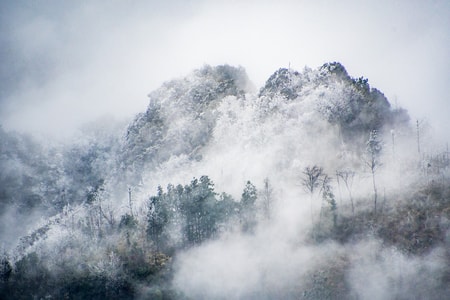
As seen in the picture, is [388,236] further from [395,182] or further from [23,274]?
[23,274]

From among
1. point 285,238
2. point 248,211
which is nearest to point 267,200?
point 248,211

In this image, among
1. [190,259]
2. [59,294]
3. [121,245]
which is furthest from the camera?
[121,245]

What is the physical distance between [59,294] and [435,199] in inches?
4079

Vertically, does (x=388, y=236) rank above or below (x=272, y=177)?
below

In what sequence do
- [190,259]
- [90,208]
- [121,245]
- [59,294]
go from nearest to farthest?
[59,294]
[190,259]
[121,245]
[90,208]

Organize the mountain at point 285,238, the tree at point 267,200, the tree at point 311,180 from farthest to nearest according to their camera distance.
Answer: the tree at point 267,200, the tree at point 311,180, the mountain at point 285,238

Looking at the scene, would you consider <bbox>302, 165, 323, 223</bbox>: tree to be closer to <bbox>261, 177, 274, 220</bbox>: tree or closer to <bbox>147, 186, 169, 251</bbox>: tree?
<bbox>261, 177, 274, 220</bbox>: tree

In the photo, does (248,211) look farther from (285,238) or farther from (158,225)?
(158,225)

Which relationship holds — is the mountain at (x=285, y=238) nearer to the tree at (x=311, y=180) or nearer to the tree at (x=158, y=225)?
the tree at (x=158, y=225)

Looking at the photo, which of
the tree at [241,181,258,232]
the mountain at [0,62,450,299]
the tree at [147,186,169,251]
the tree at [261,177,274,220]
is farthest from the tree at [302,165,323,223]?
the tree at [147,186,169,251]

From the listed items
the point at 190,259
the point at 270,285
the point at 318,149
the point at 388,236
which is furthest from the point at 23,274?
the point at 318,149

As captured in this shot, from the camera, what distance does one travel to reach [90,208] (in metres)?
169

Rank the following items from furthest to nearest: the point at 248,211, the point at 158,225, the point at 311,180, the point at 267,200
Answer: the point at 267,200, the point at 311,180, the point at 248,211, the point at 158,225

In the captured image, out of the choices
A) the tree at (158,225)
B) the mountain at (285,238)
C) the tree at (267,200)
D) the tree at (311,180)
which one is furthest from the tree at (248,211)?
the tree at (158,225)
